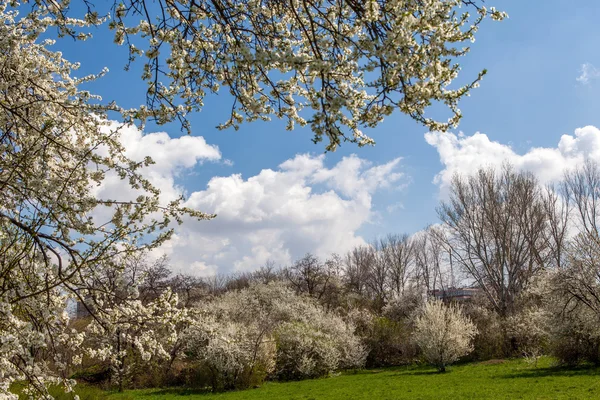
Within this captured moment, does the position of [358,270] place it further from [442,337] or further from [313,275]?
[442,337]

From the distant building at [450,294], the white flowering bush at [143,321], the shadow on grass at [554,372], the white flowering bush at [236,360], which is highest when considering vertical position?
the distant building at [450,294]

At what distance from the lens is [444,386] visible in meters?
15.3

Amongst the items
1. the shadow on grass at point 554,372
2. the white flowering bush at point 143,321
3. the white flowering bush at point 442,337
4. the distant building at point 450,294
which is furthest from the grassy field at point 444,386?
the distant building at point 450,294

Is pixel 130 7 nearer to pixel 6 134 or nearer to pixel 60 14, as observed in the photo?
pixel 60 14

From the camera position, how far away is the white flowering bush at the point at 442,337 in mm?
19578

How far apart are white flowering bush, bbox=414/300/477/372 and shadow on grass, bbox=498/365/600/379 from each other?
284 centimetres

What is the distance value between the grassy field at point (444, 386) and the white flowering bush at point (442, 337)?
640 mm

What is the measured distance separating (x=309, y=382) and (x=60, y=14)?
18694mm

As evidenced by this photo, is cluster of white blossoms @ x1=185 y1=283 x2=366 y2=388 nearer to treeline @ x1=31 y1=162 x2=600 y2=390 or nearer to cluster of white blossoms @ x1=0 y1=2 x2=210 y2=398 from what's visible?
treeline @ x1=31 y1=162 x2=600 y2=390

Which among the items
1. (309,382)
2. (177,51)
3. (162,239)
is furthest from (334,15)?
(309,382)

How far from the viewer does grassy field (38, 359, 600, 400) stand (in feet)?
40.7

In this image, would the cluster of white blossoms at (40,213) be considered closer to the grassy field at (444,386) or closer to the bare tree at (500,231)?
the grassy field at (444,386)

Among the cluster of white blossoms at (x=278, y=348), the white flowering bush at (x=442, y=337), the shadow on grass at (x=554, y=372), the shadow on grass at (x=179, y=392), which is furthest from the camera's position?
the white flowering bush at (x=442, y=337)

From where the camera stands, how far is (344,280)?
43000 mm
